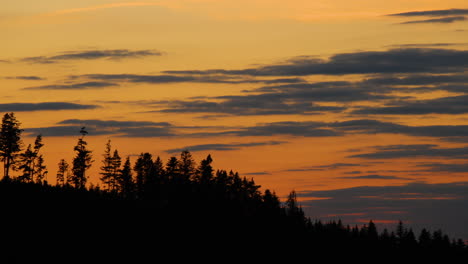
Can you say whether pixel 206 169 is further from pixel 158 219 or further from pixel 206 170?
pixel 158 219

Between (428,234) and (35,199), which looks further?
(428,234)

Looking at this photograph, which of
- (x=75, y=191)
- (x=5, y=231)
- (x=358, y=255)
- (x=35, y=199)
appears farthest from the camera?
(x=358, y=255)

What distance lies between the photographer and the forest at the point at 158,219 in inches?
3986

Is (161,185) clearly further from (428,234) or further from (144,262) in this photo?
(428,234)

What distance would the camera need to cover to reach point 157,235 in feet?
385

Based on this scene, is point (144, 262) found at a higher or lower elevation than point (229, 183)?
lower

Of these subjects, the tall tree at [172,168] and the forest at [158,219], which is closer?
the forest at [158,219]

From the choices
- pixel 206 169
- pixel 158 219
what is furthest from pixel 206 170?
pixel 158 219

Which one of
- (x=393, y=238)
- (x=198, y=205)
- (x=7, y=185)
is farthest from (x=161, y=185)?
(x=393, y=238)

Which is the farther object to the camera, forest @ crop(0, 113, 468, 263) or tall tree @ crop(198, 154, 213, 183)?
tall tree @ crop(198, 154, 213, 183)

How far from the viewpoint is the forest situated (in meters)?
101

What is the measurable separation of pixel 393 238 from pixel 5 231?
11380 centimetres

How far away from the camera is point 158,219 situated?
414ft

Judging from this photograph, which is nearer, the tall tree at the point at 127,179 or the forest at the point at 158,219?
the forest at the point at 158,219
